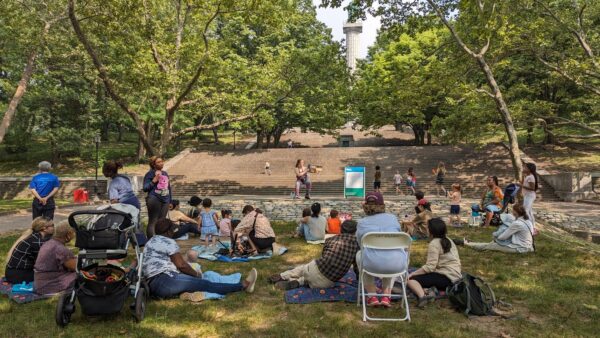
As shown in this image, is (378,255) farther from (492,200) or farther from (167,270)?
(492,200)

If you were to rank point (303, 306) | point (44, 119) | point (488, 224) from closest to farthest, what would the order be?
point (303, 306), point (488, 224), point (44, 119)

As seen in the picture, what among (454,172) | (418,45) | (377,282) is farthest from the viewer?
(418,45)

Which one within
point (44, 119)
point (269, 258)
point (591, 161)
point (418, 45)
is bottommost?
point (269, 258)

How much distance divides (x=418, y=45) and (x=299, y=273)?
3450cm

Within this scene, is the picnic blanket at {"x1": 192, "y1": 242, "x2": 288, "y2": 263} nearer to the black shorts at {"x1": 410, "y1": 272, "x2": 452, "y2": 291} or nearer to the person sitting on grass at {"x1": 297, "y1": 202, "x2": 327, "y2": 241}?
the person sitting on grass at {"x1": 297, "y1": 202, "x2": 327, "y2": 241}

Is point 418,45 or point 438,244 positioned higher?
point 418,45

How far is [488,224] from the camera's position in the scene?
1159 cm

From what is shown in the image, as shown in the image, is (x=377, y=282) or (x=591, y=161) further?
(x=591, y=161)

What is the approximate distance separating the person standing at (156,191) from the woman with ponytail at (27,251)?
267 centimetres

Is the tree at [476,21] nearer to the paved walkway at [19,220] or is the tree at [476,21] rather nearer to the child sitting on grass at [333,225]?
the child sitting on grass at [333,225]

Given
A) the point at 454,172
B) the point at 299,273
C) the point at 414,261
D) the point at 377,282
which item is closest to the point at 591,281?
the point at 414,261

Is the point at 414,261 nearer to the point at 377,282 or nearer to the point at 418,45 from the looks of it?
the point at 377,282

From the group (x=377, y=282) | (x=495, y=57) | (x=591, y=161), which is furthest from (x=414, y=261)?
(x=591, y=161)

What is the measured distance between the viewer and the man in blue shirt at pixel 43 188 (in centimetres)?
850
